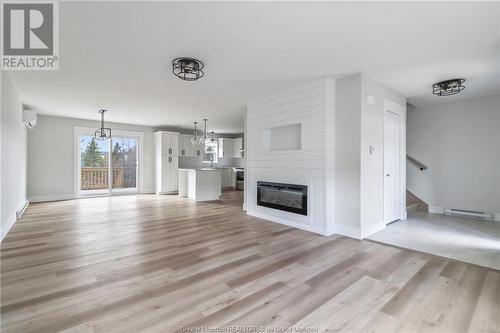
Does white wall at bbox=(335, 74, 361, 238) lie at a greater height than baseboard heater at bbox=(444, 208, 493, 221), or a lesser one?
greater

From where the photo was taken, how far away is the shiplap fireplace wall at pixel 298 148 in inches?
146

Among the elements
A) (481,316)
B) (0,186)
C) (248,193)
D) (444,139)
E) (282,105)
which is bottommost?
(481,316)

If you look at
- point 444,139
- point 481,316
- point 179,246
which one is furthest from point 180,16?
point 444,139

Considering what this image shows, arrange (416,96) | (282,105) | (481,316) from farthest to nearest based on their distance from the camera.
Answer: (416,96), (282,105), (481,316)

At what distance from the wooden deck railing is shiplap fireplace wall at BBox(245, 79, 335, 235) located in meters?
5.37

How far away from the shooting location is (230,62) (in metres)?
3.08

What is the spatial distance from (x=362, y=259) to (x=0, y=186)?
4856mm

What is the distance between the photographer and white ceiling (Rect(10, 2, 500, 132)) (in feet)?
6.67

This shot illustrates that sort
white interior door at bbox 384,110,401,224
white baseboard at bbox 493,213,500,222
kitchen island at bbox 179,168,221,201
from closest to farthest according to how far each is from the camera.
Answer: white interior door at bbox 384,110,401,224
white baseboard at bbox 493,213,500,222
kitchen island at bbox 179,168,221,201

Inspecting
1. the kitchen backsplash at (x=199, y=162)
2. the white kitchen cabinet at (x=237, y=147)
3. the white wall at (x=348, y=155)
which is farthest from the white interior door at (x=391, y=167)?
the kitchen backsplash at (x=199, y=162)

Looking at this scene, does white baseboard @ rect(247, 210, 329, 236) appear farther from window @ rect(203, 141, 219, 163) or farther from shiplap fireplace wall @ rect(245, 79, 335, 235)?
window @ rect(203, 141, 219, 163)

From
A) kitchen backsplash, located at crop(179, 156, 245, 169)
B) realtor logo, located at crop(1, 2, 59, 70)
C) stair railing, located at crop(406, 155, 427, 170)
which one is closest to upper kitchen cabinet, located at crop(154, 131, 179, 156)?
kitchen backsplash, located at crop(179, 156, 245, 169)

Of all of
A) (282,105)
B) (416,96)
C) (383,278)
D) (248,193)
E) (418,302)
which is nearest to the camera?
(418,302)

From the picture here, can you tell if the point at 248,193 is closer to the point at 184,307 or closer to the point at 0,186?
the point at 184,307
